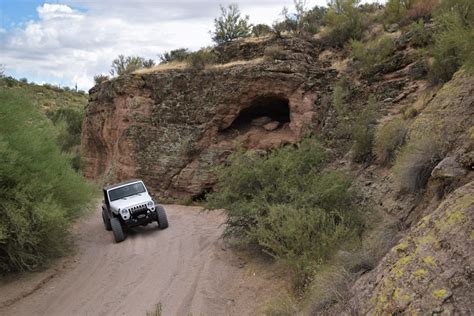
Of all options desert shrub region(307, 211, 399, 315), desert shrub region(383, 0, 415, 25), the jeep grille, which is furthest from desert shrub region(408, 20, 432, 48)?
the jeep grille

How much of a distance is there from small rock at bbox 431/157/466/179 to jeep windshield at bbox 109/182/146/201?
10284 millimetres

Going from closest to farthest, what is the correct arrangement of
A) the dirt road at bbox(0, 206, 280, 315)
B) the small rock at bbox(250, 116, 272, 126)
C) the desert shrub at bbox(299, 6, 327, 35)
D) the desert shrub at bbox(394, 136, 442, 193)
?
the desert shrub at bbox(394, 136, 442, 193) < the dirt road at bbox(0, 206, 280, 315) < the small rock at bbox(250, 116, 272, 126) < the desert shrub at bbox(299, 6, 327, 35)

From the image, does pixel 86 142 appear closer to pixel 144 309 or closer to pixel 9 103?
pixel 9 103

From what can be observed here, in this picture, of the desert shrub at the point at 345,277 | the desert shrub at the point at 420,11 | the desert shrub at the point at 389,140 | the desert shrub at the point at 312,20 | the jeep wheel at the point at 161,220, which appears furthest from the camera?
the desert shrub at the point at 312,20

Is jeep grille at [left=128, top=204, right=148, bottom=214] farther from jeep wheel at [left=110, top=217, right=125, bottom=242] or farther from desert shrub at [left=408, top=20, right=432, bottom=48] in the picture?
desert shrub at [left=408, top=20, right=432, bottom=48]

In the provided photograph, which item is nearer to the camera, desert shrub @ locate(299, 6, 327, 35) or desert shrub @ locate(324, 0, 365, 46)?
desert shrub @ locate(324, 0, 365, 46)

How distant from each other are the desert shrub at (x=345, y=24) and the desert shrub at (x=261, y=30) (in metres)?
3.48

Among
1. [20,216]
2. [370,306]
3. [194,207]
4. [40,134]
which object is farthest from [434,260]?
[194,207]

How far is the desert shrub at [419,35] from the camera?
13.9 m

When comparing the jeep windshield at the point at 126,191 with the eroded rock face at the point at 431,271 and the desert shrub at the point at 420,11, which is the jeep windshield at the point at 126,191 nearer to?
the eroded rock face at the point at 431,271

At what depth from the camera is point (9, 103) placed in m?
10.4

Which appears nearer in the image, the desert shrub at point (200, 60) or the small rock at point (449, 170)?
the small rock at point (449, 170)

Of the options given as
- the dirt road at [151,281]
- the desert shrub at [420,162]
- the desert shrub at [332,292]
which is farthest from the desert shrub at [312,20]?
the desert shrub at [332,292]

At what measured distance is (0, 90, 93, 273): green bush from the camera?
9539 millimetres
